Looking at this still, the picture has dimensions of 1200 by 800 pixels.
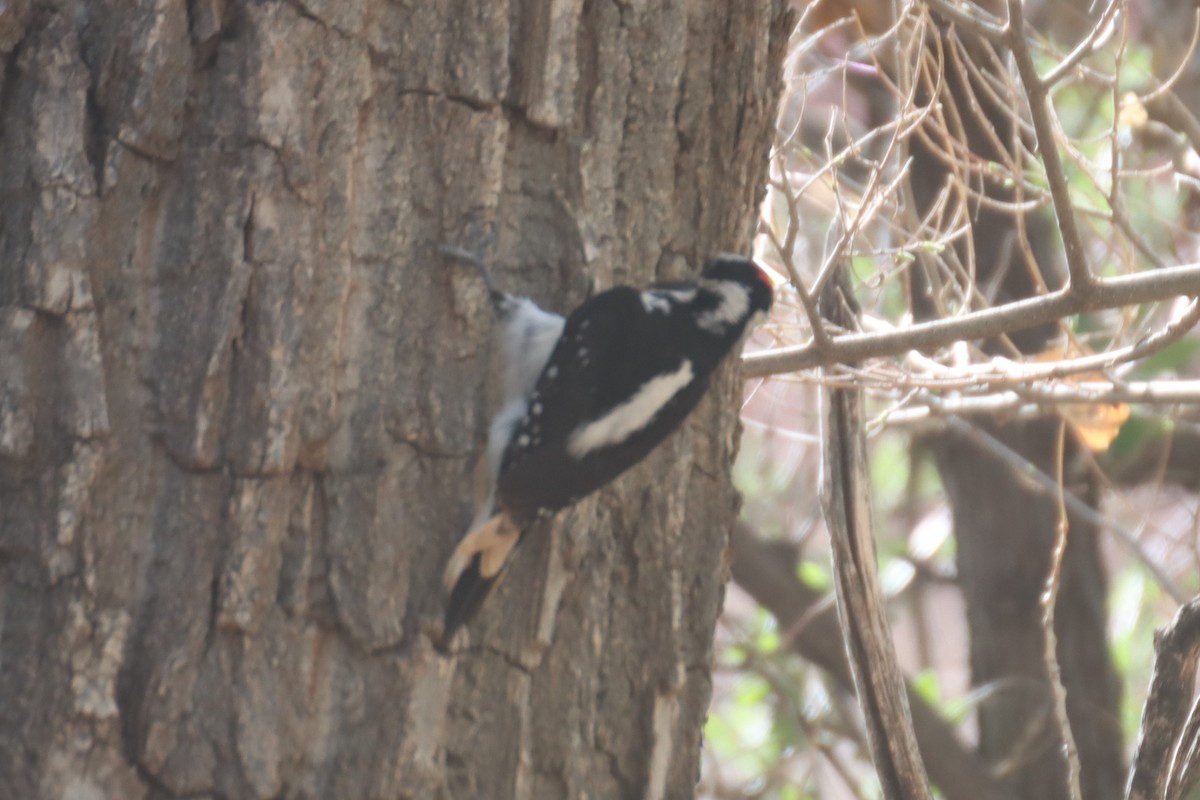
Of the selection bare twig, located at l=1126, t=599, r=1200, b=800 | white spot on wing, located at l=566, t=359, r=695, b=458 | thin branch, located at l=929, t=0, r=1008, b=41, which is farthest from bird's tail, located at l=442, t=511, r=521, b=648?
thin branch, located at l=929, t=0, r=1008, b=41

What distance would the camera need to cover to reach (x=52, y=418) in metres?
1.89

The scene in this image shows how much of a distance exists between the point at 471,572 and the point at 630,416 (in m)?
0.40

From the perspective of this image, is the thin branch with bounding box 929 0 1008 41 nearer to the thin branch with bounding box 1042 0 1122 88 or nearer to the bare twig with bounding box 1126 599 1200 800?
the thin branch with bounding box 1042 0 1122 88

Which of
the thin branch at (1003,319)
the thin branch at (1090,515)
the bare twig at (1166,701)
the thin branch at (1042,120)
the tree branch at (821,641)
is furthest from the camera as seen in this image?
the tree branch at (821,641)

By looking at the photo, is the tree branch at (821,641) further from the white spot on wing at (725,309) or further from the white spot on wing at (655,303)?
the white spot on wing at (655,303)

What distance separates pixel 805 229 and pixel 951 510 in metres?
1.51

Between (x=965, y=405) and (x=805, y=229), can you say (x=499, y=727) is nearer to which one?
(x=965, y=405)

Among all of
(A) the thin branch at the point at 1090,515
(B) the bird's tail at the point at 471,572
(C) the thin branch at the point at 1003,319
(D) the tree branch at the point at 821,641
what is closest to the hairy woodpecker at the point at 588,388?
(B) the bird's tail at the point at 471,572

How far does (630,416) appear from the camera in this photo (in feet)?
7.34

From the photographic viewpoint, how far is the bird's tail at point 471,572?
2000 mm

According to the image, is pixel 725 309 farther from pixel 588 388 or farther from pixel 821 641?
pixel 821 641

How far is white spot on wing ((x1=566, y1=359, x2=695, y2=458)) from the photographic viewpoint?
2205mm

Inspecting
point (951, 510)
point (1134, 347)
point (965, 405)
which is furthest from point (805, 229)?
point (1134, 347)

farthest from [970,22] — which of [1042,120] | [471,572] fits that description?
Result: [471,572]
